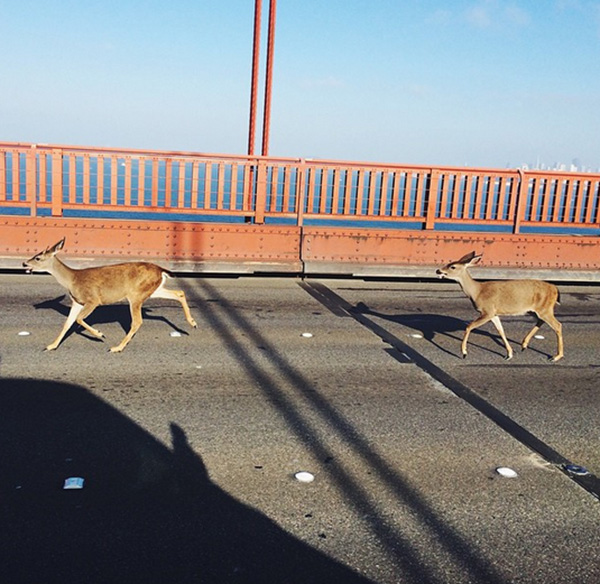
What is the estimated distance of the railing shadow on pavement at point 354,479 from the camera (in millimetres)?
3811

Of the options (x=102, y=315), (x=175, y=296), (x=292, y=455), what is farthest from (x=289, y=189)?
(x=292, y=455)

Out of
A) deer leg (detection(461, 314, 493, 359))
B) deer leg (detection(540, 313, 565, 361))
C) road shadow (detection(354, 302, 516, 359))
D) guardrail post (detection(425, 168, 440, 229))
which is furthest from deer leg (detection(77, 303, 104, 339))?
guardrail post (detection(425, 168, 440, 229))

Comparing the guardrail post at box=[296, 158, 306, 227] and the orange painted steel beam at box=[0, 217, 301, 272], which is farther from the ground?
the guardrail post at box=[296, 158, 306, 227]

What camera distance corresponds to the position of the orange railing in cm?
1295

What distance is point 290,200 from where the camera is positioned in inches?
547

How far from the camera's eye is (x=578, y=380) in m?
7.60

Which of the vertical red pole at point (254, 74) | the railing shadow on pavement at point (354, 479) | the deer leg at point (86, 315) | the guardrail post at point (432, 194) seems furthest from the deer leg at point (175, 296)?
the vertical red pole at point (254, 74)

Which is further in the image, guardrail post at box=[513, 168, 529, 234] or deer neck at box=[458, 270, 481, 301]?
guardrail post at box=[513, 168, 529, 234]

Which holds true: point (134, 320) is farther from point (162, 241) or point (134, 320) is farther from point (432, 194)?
point (432, 194)

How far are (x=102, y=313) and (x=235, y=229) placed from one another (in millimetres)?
3960

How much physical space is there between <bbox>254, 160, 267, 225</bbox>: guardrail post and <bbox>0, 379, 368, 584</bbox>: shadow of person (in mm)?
8566

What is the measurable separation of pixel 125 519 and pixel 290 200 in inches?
405

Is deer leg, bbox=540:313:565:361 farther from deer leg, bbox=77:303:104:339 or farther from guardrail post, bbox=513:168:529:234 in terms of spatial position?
guardrail post, bbox=513:168:529:234

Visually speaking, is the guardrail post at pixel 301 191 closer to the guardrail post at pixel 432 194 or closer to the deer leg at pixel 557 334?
the guardrail post at pixel 432 194
